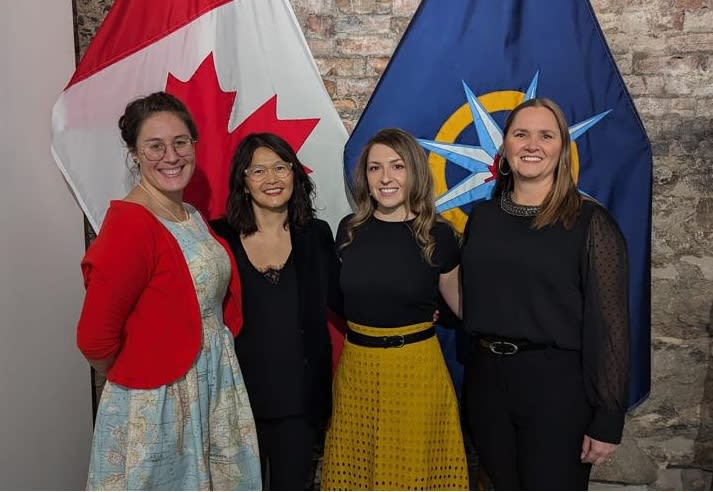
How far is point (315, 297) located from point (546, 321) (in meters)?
0.69

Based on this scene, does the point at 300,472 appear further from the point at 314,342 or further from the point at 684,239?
the point at 684,239

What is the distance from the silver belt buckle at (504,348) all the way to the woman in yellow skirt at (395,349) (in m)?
0.21

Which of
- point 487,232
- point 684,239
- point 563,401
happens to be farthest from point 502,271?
point 684,239

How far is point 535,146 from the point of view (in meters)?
1.58

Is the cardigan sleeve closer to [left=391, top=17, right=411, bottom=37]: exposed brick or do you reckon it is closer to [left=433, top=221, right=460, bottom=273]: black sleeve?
[left=433, top=221, right=460, bottom=273]: black sleeve

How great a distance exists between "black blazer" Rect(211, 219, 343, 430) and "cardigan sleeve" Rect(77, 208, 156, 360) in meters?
0.40

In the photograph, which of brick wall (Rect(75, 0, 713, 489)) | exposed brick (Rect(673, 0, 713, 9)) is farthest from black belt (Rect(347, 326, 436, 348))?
exposed brick (Rect(673, 0, 713, 9))

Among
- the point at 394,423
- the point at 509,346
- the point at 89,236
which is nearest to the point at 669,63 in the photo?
the point at 509,346

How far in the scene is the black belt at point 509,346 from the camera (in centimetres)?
156

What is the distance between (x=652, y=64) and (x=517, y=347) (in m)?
1.25

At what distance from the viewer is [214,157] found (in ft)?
7.11

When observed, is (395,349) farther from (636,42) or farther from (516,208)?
(636,42)

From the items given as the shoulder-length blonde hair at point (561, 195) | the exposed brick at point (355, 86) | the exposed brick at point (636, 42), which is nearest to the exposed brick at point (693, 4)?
the exposed brick at point (636, 42)

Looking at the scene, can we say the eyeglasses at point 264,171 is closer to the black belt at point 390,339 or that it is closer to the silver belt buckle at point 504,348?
the black belt at point 390,339
